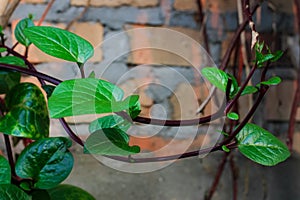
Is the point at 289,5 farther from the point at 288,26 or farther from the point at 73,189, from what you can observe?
the point at 73,189

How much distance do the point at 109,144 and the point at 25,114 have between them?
A: 0.16m

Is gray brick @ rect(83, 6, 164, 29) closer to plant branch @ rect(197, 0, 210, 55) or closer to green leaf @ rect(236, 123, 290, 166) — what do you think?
plant branch @ rect(197, 0, 210, 55)

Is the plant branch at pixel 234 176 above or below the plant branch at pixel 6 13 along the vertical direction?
below

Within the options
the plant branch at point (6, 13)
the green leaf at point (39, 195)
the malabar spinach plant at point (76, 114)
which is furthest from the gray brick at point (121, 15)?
the green leaf at point (39, 195)

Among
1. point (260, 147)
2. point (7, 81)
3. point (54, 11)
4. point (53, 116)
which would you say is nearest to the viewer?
point (53, 116)

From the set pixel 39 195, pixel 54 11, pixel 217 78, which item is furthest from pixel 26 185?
pixel 54 11

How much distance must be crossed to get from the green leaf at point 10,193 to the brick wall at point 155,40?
1.36 feet

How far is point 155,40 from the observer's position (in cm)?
87

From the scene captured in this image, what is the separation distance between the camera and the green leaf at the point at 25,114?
1.59 ft

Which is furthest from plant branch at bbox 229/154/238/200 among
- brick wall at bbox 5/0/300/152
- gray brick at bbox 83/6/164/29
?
gray brick at bbox 83/6/164/29

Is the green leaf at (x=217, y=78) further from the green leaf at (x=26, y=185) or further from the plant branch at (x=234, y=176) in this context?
the plant branch at (x=234, y=176)

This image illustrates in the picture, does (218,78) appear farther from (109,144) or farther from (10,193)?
(10,193)

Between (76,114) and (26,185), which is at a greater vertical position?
(76,114)

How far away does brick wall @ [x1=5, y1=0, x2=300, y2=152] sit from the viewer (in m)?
0.86
